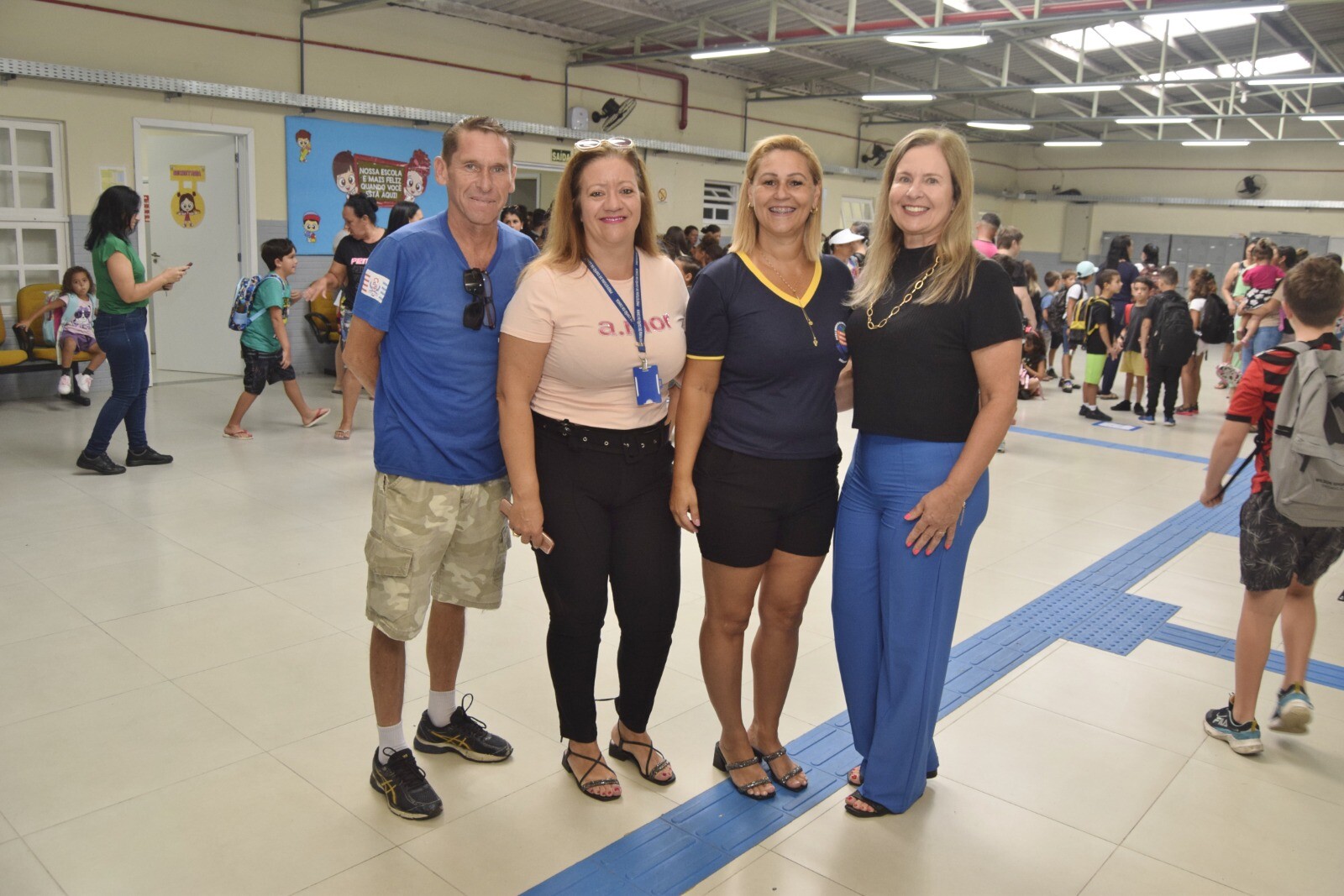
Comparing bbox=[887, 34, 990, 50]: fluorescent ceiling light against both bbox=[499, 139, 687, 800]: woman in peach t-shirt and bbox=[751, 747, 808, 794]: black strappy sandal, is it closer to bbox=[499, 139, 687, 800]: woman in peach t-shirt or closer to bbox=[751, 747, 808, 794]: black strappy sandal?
bbox=[499, 139, 687, 800]: woman in peach t-shirt

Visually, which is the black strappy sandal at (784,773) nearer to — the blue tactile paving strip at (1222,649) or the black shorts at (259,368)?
the blue tactile paving strip at (1222,649)

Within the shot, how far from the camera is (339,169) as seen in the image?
9500mm

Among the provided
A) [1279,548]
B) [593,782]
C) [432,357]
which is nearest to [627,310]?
[432,357]

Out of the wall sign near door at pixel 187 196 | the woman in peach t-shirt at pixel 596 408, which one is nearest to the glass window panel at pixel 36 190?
the wall sign near door at pixel 187 196

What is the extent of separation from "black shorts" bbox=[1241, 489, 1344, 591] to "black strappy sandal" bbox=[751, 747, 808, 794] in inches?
57.1

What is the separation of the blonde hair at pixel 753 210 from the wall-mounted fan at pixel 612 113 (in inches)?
420

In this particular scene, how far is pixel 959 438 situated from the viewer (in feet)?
7.34

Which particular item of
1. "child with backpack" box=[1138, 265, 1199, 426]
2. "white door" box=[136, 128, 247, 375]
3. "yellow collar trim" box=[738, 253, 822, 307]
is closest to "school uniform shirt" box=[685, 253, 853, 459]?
"yellow collar trim" box=[738, 253, 822, 307]

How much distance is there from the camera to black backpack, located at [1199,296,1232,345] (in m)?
9.04

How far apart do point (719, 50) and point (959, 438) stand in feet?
29.2

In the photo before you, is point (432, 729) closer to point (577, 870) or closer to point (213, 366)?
point (577, 870)

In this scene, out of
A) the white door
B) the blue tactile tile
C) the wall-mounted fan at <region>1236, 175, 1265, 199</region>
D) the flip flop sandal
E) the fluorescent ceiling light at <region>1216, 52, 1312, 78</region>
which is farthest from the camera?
the wall-mounted fan at <region>1236, 175, 1265, 199</region>

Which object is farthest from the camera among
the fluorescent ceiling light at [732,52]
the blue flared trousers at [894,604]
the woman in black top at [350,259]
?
the fluorescent ceiling light at [732,52]

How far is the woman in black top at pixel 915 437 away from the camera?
217 cm
